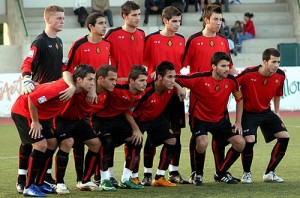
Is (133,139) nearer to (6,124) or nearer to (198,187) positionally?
(198,187)

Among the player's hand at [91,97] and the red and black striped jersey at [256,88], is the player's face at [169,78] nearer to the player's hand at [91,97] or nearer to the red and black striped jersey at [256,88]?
the player's hand at [91,97]

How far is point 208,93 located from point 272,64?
88 centimetres

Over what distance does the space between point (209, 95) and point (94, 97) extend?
62.3 inches

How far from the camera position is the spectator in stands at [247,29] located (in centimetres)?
2959

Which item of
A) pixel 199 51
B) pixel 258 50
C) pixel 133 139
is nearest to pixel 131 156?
pixel 133 139

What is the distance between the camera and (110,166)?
35.5ft

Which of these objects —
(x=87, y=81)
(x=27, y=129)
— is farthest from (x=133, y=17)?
(x=27, y=129)

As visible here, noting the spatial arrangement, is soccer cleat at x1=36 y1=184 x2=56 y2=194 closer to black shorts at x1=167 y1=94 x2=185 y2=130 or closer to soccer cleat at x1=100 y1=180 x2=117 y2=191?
soccer cleat at x1=100 y1=180 x2=117 y2=191

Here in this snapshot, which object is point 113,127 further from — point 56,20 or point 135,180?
point 56,20

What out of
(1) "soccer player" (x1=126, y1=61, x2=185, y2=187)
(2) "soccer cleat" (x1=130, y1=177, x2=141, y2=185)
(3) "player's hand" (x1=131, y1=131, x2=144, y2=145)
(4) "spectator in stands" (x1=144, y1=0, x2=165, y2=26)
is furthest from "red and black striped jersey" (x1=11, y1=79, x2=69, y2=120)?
(4) "spectator in stands" (x1=144, y1=0, x2=165, y2=26)

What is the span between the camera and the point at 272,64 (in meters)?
11.2

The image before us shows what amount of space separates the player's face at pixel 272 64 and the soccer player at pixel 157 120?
120 centimetres

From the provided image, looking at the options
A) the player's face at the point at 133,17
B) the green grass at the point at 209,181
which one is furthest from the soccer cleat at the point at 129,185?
the player's face at the point at 133,17

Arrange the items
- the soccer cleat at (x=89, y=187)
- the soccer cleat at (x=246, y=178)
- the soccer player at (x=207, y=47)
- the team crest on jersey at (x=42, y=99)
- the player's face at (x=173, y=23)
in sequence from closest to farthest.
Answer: the team crest on jersey at (x=42, y=99) < the soccer cleat at (x=89, y=187) < the soccer cleat at (x=246, y=178) < the player's face at (x=173, y=23) < the soccer player at (x=207, y=47)
